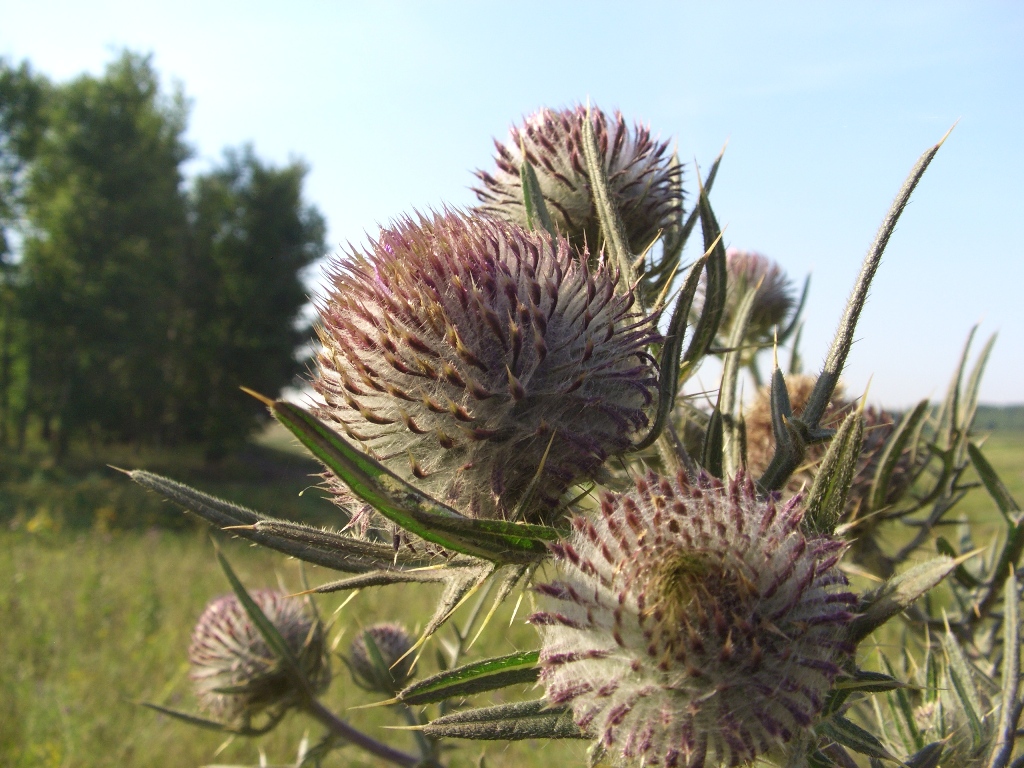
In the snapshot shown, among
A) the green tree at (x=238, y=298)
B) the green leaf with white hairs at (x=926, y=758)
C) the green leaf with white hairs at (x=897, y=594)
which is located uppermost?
the green tree at (x=238, y=298)

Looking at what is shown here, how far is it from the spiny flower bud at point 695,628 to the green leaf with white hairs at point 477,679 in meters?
0.06

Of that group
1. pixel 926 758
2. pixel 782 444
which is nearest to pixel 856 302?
pixel 782 444

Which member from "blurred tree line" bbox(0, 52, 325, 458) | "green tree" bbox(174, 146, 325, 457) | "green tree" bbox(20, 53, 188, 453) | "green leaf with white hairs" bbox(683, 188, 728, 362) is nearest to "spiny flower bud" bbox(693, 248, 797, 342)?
"green leaf with white hairs" bbox(683, 188, 728, 362)

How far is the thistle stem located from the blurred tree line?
81.8 ft

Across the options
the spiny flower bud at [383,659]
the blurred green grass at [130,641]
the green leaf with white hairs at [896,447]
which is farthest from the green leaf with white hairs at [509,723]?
the spiny flower bud at [383,659]

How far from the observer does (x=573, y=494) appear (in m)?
1.59

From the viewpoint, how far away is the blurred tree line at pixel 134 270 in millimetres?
27328

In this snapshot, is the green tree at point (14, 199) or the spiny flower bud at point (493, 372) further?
the green tree at point (14, 199)

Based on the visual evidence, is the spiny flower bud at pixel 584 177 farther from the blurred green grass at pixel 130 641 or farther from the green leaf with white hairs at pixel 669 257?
the blurred green grass at pixel 130 641

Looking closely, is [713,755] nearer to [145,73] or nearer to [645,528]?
[645,528]

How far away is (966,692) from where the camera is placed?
158 cm

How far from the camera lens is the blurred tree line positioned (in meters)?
27.3

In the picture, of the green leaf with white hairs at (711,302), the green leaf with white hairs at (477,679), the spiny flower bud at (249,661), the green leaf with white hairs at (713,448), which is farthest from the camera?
the spiny flower bud at (249,661)

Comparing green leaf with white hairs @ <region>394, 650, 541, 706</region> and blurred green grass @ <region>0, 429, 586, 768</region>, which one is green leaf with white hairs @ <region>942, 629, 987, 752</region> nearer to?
blurred green grass @ <region>0, 429, 586, 768</region>
